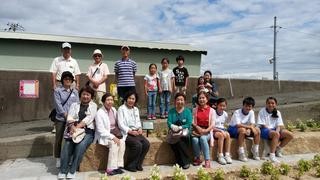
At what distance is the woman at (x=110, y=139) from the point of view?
5.88 m

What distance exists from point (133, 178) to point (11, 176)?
1.96 metres

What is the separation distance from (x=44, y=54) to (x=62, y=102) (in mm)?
10635

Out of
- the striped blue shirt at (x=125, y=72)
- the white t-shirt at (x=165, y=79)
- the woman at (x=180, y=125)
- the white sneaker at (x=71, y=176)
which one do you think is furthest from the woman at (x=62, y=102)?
the white t-shirt at (x=165, y=79)

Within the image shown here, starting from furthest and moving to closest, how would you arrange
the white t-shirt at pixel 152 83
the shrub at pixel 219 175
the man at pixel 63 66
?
the white t-shirt at pixel 152 83 < the man at pixel 63 66 < the shrub at pixel 219 175

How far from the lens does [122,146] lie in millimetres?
6027

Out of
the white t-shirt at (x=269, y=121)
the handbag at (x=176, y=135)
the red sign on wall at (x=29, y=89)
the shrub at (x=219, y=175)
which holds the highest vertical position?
the red sign on wall at (x=29, y=89)

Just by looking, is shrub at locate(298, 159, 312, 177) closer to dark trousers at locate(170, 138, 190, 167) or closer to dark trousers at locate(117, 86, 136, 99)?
dark trousers at locate(170, 138, 190, 167)

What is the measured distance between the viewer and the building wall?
15578mm

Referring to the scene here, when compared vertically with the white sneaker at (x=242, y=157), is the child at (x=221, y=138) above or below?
above

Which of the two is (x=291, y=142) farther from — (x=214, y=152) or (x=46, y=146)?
(x=46, y=146)

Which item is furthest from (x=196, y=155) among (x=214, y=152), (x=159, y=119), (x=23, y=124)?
(x=23, y=124)

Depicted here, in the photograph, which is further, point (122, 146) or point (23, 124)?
point (23, 124)

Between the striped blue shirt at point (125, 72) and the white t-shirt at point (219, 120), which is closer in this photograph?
the white t-shirt at point (219, 120)

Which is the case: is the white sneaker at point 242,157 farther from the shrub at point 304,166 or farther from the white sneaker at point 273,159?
the shrub at point 304,166
